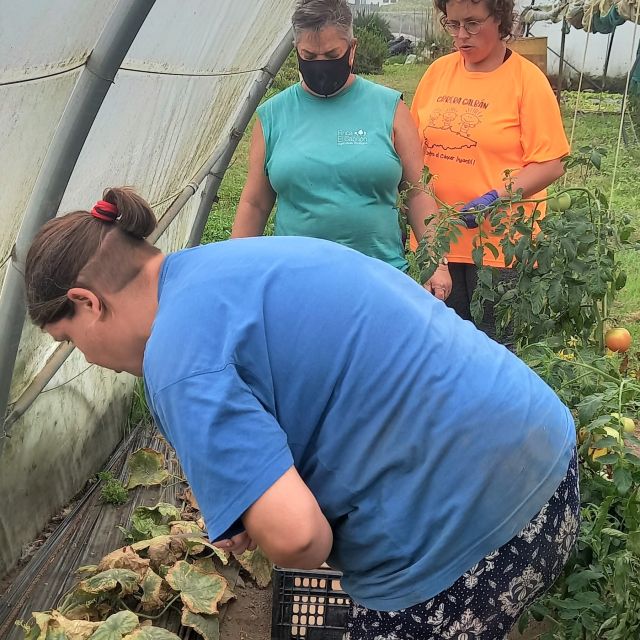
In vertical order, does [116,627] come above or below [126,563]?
above

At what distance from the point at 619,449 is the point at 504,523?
508mm

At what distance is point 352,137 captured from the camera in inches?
102

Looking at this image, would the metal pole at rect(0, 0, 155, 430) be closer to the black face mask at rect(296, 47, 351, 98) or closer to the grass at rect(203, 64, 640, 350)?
the black face mask at rect(296, 47, 351, 98)

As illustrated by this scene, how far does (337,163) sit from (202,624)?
143 centimetres

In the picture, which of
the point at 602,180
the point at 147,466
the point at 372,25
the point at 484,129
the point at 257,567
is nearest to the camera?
the point at 484,129

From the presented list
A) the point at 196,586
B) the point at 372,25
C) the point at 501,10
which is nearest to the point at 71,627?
the point at 196,586

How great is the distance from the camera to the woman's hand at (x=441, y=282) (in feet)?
8.70

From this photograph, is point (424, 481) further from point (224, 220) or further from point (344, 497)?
point (224, 220)

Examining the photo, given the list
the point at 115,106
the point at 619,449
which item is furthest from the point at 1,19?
the point at 619,449

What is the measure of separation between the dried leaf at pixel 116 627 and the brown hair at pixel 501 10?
6.70 ft

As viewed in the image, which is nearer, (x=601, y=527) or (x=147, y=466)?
(x=601, y=527)

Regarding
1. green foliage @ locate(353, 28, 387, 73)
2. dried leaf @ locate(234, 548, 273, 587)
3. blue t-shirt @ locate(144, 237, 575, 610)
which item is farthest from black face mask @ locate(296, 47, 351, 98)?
green foliage @ locate(353, 28, 387, 73)

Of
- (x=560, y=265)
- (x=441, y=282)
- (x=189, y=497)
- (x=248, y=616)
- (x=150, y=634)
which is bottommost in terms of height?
(x=189, y=497)

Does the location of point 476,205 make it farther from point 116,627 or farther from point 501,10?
point 116,627
